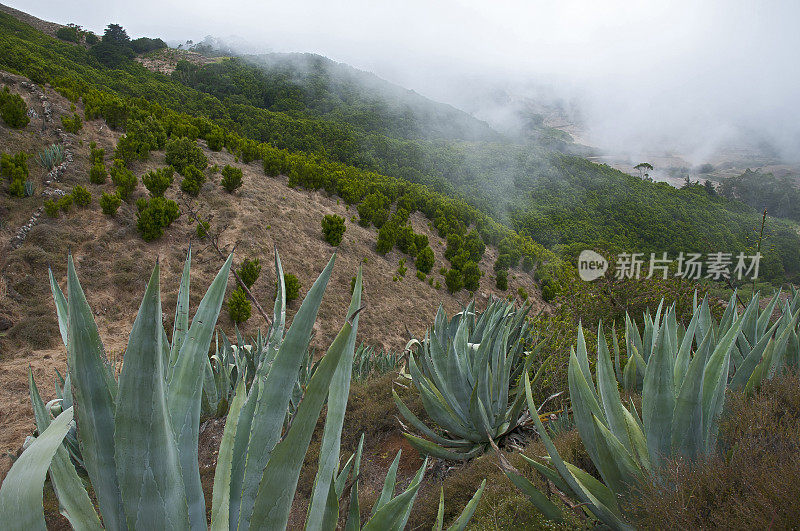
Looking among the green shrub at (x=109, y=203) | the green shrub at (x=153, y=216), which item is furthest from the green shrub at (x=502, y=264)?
the green shrub at (x=109, y=203)

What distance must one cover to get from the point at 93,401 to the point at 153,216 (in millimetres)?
9603

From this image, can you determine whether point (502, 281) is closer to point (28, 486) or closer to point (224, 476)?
point (224, 476)

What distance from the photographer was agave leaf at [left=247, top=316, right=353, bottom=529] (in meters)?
0.69

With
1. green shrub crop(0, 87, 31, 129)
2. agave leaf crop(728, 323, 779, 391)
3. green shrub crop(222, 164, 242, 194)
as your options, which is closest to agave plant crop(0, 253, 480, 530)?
agave leaf crop(728, 323, 779, 391)

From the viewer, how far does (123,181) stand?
9203 mm

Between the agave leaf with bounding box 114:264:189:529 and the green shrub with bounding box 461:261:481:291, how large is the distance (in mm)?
14358

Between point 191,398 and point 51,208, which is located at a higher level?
point 191,398

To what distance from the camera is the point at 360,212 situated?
15.2 m

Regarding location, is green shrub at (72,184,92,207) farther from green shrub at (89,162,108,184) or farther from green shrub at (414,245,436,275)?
green shrub at (414,245,436,275)

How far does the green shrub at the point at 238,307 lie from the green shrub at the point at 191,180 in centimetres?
392

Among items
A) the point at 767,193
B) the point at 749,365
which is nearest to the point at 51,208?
the point at 749,365

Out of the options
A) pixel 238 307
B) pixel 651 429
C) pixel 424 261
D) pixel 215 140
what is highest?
pixel 215 140

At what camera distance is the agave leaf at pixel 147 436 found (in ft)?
2.11

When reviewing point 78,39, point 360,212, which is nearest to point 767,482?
point 360,212
